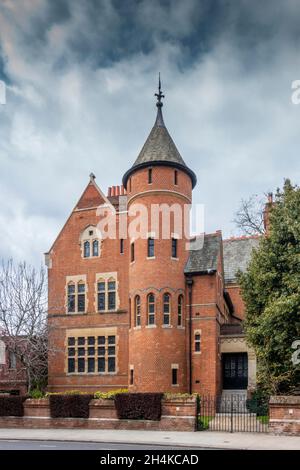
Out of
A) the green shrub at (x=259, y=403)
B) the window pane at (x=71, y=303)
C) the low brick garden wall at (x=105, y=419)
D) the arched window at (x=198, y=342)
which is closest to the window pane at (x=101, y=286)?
the window pane at (x=71, y=303)

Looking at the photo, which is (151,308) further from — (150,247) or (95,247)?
(95,247)

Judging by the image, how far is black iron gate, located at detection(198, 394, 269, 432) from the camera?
23266mm

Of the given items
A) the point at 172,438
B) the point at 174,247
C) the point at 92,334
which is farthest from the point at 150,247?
the point at 172,438

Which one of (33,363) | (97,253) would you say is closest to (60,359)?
(33,363)

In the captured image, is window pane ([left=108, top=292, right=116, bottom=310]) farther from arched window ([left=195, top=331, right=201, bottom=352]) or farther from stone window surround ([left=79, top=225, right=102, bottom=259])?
arched window ([left=195, top=331, right=201, bottom=352])

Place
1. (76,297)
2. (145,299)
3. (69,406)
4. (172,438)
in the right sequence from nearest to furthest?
(172,438)
(69,406)
(145,299)
(76,297)

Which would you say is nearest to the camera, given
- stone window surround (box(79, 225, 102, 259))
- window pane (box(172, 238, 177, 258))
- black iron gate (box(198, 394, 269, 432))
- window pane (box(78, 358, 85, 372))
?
black iron gate (box(198, 394, 269, 432))

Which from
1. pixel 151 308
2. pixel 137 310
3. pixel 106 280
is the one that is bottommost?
pixel 137 310

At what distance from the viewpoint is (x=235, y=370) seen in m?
35.6

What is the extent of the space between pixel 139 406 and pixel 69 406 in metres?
3.45

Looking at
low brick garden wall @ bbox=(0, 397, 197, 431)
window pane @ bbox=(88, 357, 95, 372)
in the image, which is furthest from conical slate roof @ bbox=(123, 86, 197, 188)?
low brick garden wall @ bbox=(0, 397, 197, 431)

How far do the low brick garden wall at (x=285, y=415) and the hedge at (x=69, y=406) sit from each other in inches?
325

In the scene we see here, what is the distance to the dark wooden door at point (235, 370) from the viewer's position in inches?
1390

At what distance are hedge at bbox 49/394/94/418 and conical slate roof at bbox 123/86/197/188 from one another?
14601 millimetres
